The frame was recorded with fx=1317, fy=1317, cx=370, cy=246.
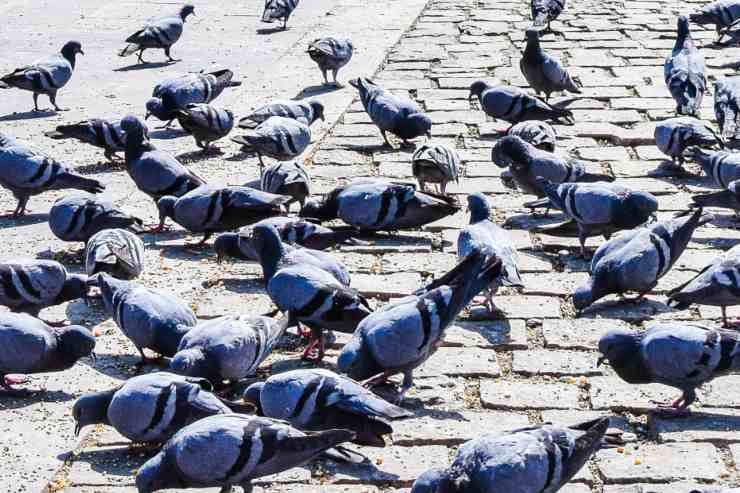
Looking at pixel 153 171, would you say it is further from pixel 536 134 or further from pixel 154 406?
pixel 154 406

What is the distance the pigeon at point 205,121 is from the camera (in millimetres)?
9930

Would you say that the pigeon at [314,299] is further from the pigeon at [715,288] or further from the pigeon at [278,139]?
the pigeon at [278,139]

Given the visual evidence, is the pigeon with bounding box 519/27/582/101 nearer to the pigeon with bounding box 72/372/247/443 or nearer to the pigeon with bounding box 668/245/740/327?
the pigeon with bounding box 668/245/740/327

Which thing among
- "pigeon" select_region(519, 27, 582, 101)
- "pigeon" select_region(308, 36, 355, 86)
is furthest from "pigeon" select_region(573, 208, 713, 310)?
"pigeon" select_region(308, 36, 355, 86)

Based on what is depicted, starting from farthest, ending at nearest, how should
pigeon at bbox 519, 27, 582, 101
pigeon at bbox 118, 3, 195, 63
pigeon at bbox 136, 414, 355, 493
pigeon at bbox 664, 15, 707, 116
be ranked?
pigeon at bbox 118, 3, 195, 63, pigeon at bbox 519, 27, 582, 101, pigeon at bbox 664, 15, 707, 116, pigeon at bbox 136, 414, 355, 493

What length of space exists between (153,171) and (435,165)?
186cm

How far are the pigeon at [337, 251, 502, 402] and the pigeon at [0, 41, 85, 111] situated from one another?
6.36 metres

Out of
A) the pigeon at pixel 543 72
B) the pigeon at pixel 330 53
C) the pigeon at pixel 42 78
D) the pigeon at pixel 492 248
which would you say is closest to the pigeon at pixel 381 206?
the pigeon at pixel 492 248

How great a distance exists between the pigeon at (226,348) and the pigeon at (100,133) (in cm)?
418

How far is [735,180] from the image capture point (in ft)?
27.7

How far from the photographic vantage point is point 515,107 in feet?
34.3

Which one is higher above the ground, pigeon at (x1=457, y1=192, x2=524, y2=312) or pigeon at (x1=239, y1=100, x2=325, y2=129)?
pigeon at (x1=457, y1=192, x2=524, y2=312)

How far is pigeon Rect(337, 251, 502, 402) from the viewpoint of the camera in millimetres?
5684

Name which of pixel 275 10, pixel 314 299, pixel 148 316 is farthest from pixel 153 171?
pixel 275 10
